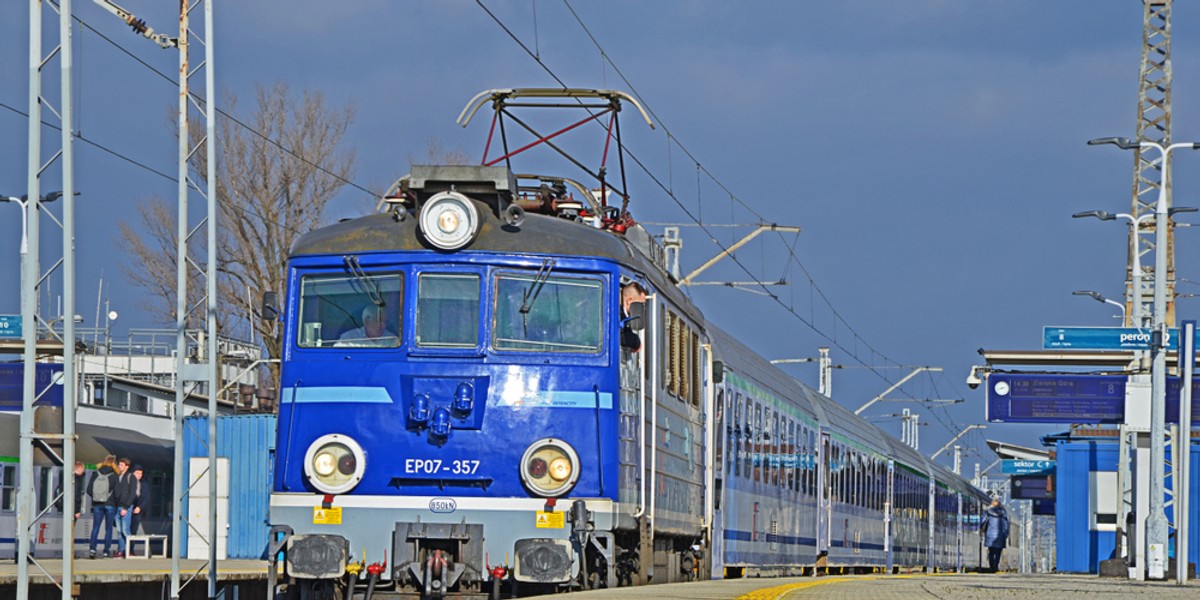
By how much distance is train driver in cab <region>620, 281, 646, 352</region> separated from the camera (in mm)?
13297

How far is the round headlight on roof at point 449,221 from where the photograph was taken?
13117 millimetres

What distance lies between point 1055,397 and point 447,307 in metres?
23.5

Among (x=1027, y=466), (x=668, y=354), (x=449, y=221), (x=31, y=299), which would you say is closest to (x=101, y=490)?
(x=31, y=299)

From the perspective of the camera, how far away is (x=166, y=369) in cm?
5131

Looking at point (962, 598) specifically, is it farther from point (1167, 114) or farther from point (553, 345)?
point (1167, 114)

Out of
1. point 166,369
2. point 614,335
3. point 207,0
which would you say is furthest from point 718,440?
point 166,369

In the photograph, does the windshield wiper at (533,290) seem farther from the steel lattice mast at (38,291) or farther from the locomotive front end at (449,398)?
the steel lattice mast at (38,291)

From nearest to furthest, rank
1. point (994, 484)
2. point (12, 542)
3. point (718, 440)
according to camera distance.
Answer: point (718, 440) → point (12, 542) → point (994, 484)

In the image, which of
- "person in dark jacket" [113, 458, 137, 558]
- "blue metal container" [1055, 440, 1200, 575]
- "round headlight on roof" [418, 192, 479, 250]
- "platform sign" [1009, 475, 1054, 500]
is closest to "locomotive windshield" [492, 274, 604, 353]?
"round headlight on roof" [418, 192, 479, 250]

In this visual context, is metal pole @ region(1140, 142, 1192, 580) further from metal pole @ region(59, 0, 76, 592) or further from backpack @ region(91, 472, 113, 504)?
metal pole @ region(59, 0, 76, 592)

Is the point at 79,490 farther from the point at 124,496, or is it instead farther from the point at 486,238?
the point at 486,238

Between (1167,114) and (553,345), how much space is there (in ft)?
145

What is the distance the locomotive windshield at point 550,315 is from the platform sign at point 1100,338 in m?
17.5

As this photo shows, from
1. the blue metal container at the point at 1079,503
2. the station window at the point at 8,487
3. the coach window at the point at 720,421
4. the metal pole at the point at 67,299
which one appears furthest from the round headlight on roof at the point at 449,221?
the blue metal container at the point at 1079,503
